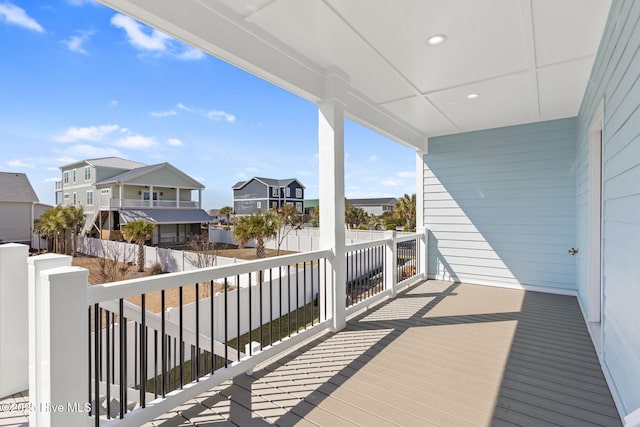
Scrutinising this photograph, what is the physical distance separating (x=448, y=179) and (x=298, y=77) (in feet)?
11.9

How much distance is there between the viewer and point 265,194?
1139 inches

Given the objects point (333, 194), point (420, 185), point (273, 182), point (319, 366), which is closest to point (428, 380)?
point (319, 366)

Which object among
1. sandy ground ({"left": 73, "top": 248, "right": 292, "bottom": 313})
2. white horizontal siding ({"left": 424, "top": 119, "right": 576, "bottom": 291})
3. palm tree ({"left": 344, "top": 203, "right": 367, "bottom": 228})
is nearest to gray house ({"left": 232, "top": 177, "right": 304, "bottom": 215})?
palm tree ({"left": 344, "top": 203, "right": 367, "bottom": 228})

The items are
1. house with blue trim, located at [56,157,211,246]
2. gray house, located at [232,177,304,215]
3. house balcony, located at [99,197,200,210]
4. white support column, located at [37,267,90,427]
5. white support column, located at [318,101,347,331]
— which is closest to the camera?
white support column, located at [37,267,90,427]

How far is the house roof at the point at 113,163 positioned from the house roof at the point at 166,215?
3.45 metres

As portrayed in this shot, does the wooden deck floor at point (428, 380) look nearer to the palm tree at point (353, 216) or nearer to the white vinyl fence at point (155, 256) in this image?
the white vinyl fence at point (155, 256)

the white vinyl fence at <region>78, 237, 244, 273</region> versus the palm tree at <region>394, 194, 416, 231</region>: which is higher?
the palm tree at <region>394, 194, 416, 231</region>

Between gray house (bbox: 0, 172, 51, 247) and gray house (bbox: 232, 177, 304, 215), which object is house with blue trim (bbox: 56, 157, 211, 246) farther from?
gray house (bbox: 232, 177, 304, 215)

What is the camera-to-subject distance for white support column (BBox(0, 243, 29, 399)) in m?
1.83

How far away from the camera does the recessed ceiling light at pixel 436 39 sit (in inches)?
93.8

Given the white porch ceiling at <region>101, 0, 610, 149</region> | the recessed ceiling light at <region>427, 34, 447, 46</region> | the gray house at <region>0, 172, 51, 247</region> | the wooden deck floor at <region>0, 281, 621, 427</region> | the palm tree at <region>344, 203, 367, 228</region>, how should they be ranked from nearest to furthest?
1. the wooden deck floor at <region>0, 281, 621, 427</region>
2. the white porch ceiling at <region>101, 0, 610, 149</region>
3. the recessed ceiling light at <region>427, 34, 447, 46</region>
4. the gray house at <region>0, 172, 51, 247</region>
5. the palm tree at <region>344, 203, 367, 228</region>

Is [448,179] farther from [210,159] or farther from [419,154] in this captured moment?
[210,159]

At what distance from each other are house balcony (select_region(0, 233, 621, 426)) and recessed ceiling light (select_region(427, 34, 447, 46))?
2.13m

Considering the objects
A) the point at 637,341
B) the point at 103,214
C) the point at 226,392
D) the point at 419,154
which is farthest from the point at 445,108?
the point at 103,214
